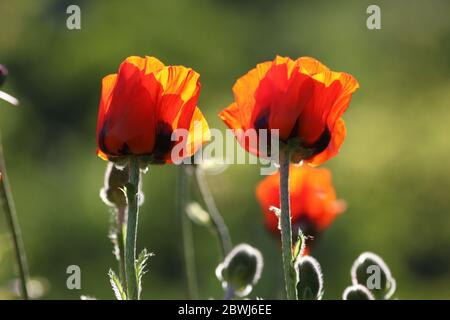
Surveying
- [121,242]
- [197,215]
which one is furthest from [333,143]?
[197,215]

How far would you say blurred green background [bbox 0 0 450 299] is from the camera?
14.1 ft

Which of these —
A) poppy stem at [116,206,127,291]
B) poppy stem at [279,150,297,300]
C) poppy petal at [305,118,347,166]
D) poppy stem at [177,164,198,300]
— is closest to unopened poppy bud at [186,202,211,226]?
poppy stem at [177,164,198,300]

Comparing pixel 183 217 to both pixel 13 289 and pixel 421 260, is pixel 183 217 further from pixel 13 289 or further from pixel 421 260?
pixel 421 260

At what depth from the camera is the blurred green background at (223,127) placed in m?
4.29

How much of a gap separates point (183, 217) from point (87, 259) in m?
2.89

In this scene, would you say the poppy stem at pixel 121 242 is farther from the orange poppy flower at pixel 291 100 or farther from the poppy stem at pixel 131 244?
the orange poppy flower at pixel 291 100

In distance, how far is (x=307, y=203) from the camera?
1.66 meters

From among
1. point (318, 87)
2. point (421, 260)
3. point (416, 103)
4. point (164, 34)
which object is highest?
point (164, 34)

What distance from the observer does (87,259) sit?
14.4 feet

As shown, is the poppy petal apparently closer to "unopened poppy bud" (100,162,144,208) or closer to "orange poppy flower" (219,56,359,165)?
"orange poppy flower" (219,56,359,165)

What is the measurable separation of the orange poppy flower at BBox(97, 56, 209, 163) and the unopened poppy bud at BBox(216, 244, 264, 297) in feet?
0.61

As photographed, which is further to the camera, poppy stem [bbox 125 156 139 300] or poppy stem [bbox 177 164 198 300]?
poppy stem [bbox 177 164 198 300]

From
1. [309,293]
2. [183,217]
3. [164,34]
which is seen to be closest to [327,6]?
[164,34]
